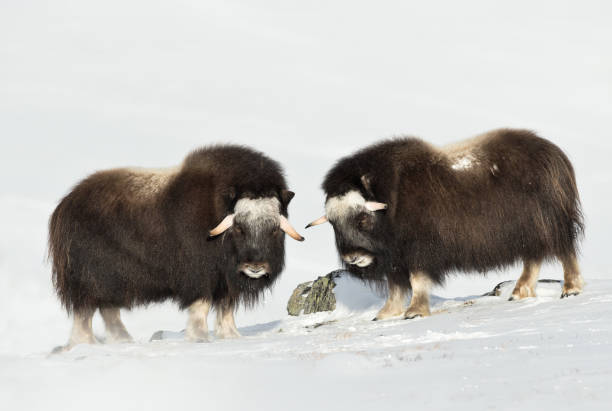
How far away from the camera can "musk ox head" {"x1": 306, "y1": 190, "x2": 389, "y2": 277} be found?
8.52m

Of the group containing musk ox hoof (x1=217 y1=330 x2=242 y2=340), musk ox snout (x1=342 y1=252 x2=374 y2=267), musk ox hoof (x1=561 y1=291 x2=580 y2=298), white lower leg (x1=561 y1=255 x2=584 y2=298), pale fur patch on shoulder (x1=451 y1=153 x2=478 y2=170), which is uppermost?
pale fur patch on shoulder (x1=451 y1=153 x2=478 y2=170)

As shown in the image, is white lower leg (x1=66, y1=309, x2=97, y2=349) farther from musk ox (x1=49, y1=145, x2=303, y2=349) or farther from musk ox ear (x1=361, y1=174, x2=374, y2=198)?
musk ox ear (x1=361, y1=174, x2=374, y2=198)

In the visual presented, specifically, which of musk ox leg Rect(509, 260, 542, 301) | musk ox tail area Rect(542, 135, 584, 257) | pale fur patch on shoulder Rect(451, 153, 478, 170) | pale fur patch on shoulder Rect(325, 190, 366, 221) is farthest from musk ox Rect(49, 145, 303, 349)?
musk ox tail area Rect(542, 135, 584, 257)

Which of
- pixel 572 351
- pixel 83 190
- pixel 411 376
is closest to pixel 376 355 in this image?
pixel 411 376

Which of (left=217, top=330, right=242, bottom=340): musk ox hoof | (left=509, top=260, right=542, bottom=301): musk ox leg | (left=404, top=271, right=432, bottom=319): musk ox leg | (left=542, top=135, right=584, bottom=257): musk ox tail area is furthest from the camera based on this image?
(left=509, top=260, right=542, bottom=301): musk ox leg

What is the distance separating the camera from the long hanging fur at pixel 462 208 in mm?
8539

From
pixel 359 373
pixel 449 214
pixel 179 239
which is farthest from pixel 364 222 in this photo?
pixel 359 373

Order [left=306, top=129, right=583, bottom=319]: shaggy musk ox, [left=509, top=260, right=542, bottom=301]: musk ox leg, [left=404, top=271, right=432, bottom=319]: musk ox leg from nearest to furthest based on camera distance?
[left=404, top=271, right=432, bottom=319]: musk ox leg
[left=306, top=129, right=583, bottom=319]: shaggy musk ox
[left=509, top=260, right=542, bottom=301]: musk ox leg

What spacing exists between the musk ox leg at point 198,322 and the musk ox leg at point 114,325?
2.55 ft

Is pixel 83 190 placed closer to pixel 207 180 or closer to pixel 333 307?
pixel 207 180

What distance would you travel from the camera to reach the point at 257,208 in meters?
7.97

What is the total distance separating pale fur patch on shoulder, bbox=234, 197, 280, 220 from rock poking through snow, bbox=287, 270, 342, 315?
3.16 meters

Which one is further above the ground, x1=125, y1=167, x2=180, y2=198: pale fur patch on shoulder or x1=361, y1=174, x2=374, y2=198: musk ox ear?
x1=125, y1=167, x2=180, y2=198: pale fur patch on shoulder

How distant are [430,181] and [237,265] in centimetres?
204
